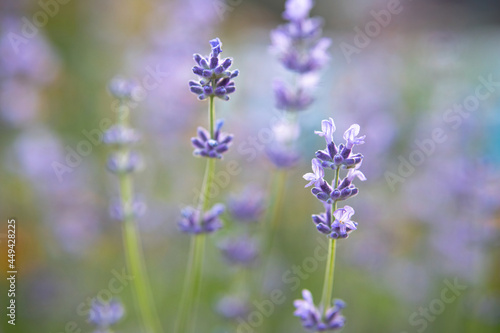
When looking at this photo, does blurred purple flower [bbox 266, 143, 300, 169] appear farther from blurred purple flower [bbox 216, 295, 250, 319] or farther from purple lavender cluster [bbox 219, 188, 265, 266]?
blurred purple flower [bbox 216, 295, 250, 319]

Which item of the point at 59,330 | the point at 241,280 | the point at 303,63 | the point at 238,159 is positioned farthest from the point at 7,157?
the point at 303,63

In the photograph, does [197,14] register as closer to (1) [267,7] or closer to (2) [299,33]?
(2) [299,33]

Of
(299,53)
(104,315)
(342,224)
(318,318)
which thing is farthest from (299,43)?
(104,315)

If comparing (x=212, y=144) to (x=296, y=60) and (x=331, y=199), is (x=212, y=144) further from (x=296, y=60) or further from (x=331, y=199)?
(x=296, y=60)

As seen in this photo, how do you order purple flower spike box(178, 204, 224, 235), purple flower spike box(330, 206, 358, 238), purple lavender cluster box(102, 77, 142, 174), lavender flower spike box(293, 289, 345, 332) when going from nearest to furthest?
purple flower spike box(330, 206, 358, 238), lavender flower spike box(293, 289, 345, 332), purple flower spike box(178, 204, 224, 235), purple lavender cluster box(102, 77, 142, 174)

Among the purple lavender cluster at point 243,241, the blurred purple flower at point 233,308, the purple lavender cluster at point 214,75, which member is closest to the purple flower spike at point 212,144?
the purple lavender cluster at point 214,75

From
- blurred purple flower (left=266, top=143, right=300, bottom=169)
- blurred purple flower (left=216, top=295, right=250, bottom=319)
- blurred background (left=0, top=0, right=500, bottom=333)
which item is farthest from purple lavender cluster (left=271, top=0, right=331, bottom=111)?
blurred purple flower (left=216, top=295, right=250, bottom=319)
